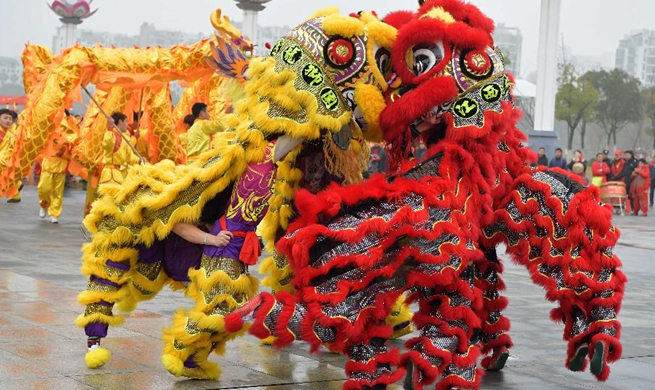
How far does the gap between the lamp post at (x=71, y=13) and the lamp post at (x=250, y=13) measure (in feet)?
21.2

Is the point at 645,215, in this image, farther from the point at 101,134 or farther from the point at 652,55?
the point at 652,55

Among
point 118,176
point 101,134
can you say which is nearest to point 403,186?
point 118,176

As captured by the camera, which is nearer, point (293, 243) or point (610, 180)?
point (293, 243)

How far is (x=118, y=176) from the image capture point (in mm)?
11945

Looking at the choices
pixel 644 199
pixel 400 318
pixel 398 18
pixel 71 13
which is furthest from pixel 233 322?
pixel 71 13

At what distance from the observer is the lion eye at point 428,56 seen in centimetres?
438

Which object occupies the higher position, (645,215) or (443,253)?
(443,253)

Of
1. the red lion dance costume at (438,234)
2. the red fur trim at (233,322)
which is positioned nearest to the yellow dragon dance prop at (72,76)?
the red lion dance costume at (438,234)

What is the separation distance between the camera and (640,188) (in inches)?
891

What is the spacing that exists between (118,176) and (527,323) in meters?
6.35

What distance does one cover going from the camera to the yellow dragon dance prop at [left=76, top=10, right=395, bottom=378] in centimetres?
443

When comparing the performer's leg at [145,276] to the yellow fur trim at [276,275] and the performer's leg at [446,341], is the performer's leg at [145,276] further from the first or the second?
the performer's leg at [446,341]

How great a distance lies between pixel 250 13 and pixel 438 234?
661 inches

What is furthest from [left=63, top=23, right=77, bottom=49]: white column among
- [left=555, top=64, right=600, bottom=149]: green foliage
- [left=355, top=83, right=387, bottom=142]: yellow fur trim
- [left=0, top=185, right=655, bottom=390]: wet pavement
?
[left=555, top=64, right=600, bottom=149]: green foliage
